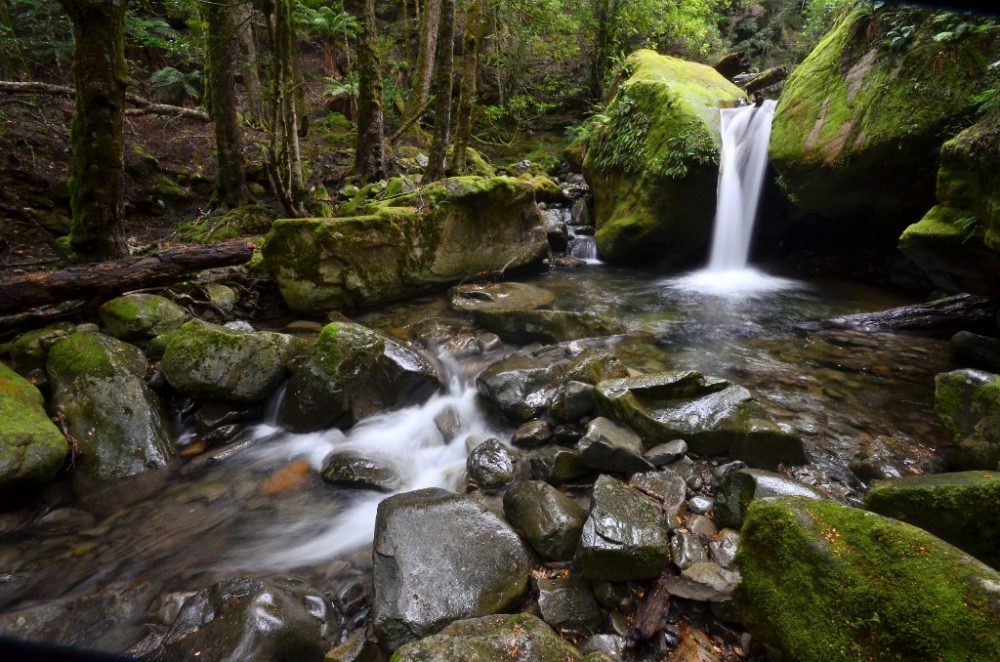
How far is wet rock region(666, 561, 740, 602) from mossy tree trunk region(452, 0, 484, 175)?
879cm

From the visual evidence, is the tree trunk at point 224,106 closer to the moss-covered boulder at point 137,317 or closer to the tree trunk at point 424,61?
the moss-covered boulder at point 137,317

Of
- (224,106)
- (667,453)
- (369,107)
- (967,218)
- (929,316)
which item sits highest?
(369,107)

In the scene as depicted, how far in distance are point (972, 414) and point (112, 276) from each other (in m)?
8.39

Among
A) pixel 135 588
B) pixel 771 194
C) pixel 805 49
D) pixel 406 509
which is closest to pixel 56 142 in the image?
pixel 135 588

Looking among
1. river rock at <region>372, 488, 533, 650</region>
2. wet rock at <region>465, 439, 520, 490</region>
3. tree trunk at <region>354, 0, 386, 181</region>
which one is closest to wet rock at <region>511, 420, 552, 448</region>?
wet rock at <region>465, 439, 520, 490</region>

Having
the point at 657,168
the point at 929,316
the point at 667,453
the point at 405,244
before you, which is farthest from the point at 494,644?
the point at 657,168

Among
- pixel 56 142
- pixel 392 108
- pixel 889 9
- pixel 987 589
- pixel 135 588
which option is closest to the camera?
pixel 987 589

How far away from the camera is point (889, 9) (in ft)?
25.1

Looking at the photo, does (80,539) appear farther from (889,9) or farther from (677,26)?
(677,26)

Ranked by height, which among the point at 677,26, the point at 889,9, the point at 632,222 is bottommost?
the point at 632,222

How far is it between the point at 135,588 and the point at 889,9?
11.7 meters

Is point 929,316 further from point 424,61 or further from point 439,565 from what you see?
point 424,61

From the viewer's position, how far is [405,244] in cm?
772

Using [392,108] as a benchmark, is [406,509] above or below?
below
